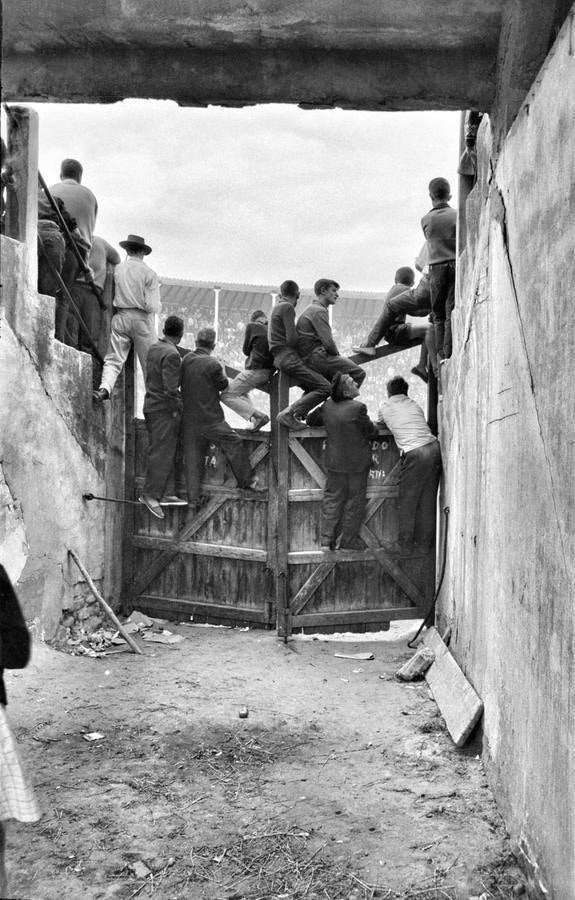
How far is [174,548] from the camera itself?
862cm

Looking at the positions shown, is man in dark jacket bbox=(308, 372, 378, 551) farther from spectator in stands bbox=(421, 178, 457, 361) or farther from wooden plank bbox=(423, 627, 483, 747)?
wooden plank bbox=(423, 627, 483, 747)

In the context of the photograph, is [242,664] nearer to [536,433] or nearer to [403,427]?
[403,427]

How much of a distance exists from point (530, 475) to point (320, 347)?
198 inches

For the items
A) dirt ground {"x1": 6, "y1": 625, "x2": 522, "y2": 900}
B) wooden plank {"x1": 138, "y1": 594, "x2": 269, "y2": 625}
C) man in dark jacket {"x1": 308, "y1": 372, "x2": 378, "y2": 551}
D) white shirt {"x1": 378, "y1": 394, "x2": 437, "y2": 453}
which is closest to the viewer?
dirt ground {"x1": 6, "y1": 625, "x2": 522, "y2": 900}

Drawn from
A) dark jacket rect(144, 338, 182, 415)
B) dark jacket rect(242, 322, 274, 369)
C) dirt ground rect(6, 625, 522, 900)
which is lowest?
dirt ground rect(6, 625, 522, 900)

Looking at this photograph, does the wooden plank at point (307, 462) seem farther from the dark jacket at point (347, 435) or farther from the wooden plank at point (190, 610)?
the wooden plank at point (190, 610)

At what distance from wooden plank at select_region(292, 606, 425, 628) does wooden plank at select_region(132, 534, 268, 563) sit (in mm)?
807

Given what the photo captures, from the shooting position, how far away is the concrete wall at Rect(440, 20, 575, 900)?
287 centimetres

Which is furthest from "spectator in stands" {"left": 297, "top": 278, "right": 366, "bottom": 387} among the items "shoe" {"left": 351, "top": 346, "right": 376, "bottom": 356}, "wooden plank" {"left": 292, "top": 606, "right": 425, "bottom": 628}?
"wooden plank" {"left": 292, "top": 606, "right": 425, "bottom": 628}

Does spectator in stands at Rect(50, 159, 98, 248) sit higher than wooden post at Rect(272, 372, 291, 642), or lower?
higher

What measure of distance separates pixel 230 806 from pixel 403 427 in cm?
442

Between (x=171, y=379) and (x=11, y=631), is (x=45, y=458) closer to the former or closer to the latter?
(x=171, y=379)

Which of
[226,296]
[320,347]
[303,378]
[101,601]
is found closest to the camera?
[101,601]

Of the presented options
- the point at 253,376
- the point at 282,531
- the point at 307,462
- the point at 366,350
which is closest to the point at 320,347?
the point at 366,350
